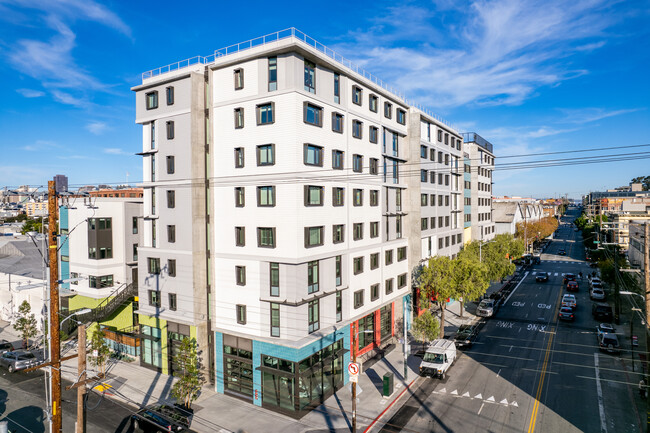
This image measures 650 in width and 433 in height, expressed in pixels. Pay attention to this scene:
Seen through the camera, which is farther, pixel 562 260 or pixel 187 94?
pixel 562 260

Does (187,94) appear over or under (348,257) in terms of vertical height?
over

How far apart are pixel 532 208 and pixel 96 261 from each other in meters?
147

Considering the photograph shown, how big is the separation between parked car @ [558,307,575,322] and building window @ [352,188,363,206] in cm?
3145

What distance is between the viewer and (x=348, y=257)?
32.6 m

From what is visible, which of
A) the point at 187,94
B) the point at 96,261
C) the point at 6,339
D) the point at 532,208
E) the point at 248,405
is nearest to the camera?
the point at 248,405

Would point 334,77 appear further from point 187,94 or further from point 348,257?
point 348,257

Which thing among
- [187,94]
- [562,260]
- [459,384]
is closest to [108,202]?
[187,94]

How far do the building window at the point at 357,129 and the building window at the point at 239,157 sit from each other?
10086 mm

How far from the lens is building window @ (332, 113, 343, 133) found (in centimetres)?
3086

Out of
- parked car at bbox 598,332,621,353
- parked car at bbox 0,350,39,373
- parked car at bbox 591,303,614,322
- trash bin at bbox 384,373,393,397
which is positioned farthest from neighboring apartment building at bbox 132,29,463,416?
parked car at bbox 591,303,614,322

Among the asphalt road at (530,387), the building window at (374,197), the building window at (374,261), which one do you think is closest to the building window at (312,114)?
the building window at (374,197)

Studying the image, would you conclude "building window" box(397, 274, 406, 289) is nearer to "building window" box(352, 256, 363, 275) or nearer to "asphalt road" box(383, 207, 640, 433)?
"building window" box(352, 256, 363, 275)

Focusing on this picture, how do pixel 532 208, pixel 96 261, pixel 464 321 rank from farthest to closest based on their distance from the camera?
pixel 532 208, pixel 464 321, pixel 96 261

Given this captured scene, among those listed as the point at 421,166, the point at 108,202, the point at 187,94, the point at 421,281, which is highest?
the point at 187,94
